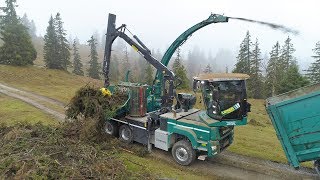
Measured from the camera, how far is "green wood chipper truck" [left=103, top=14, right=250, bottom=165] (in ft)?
39.6

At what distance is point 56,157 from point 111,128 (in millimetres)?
5143

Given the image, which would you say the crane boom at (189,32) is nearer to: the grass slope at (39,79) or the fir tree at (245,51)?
the grass slope at (39,79)

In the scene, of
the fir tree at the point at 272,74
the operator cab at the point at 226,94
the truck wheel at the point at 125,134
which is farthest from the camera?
the fir tree at the point at 272,74

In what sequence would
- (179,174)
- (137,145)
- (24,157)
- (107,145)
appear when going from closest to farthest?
(24,157) < (179,174) < (107,145) < (137,145)

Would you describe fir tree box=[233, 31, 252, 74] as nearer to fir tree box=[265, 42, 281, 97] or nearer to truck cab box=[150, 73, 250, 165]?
fir tree box=[265, 42, 281, 97]

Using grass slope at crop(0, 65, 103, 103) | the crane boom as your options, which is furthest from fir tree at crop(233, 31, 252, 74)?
the crane boom

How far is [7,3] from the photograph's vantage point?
53219 millimetres

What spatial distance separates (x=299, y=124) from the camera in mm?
9898

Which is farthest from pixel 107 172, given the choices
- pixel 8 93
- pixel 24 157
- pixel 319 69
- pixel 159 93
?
pixel 319 69

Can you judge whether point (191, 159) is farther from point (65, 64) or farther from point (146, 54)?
point (65, 64)

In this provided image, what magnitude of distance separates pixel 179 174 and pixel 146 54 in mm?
6768

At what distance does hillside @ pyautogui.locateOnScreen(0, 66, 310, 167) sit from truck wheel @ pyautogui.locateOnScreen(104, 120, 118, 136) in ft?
7.30

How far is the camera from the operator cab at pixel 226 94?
12.0 metres

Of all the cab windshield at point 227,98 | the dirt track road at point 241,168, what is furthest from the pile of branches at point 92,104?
the cab windshield at point 227,98
